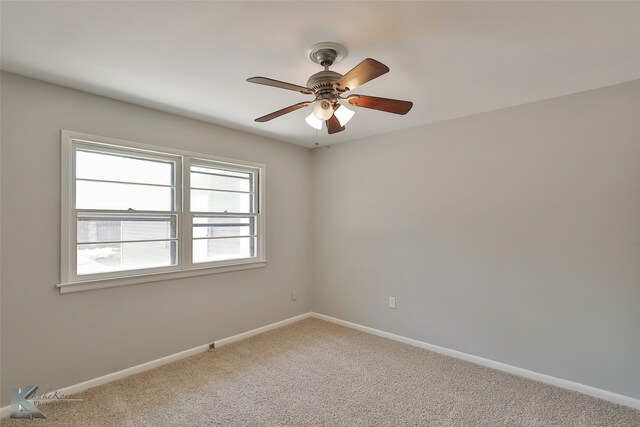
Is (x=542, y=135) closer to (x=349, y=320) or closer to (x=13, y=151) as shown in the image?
(x=349, y=320)

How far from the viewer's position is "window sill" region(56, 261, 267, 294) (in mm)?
2460

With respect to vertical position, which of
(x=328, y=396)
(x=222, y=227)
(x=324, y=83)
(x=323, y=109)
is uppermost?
(x=324, y=83)

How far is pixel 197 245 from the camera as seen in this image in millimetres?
3299

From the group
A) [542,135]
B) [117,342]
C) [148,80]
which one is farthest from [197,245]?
[542,135]

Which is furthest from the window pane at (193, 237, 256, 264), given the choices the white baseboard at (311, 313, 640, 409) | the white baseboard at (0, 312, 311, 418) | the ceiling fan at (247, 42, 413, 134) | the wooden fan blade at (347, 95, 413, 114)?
the wooden fan blade at (347, 95, 413, 114)

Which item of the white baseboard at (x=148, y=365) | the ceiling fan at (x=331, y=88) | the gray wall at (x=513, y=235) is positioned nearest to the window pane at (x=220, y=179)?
the gray wall at (x=513, y=235)

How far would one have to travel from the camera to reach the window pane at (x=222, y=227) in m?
3.32

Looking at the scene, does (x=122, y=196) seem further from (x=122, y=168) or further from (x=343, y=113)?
(x=343, y=113)

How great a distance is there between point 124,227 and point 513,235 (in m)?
3.44

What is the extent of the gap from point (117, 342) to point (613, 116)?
434cm

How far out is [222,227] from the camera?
3.55m

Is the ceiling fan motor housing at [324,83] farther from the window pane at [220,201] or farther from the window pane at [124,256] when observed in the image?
the window pane at [124,256]

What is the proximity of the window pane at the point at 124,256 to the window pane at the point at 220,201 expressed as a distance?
47 centimetres

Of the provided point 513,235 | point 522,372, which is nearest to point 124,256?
point 513,235
